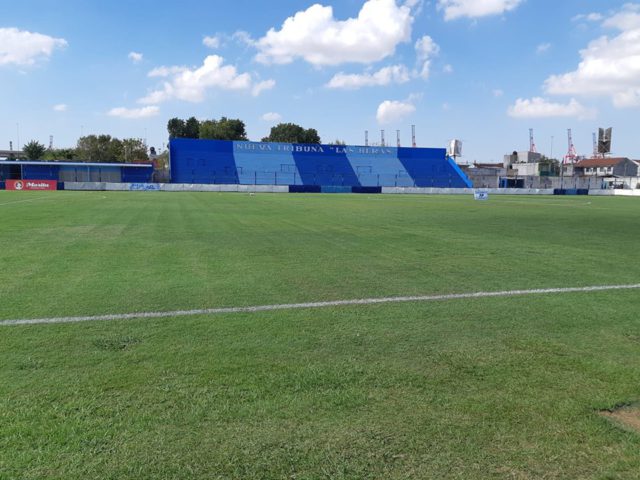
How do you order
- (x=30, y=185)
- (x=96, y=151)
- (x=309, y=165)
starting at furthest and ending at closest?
(x=96, y=151) → (x=309, y=165) → (x=30, y=185)

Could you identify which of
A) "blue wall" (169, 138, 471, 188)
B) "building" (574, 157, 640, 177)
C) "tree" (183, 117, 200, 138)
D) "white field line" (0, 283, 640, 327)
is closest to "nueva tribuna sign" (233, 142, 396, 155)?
"blue wall" (169, 138, 471, 188)

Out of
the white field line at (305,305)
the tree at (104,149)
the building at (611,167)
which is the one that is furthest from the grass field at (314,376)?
the building at (611,167)

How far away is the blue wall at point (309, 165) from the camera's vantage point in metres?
66.6

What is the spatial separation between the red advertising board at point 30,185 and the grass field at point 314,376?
46.6m

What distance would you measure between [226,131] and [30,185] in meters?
59.5

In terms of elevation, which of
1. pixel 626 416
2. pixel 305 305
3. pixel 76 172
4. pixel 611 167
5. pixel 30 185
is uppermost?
pixel 611 167

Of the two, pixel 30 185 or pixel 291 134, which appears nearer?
pixel 30 185

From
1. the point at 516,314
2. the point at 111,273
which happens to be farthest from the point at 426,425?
the point at 111,273

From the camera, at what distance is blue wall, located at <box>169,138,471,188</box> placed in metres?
66.6

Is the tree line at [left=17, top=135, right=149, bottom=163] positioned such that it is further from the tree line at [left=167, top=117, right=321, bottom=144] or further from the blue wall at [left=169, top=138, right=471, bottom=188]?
the blue wall at [left=169, top=138, right=471, bottom=188]

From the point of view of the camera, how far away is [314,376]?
3.82 metres

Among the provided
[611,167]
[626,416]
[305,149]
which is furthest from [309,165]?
Result: [611,167]

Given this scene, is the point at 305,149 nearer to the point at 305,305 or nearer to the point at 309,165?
the point at 309,165

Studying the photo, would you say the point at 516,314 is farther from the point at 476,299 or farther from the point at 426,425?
the point at 426,425
